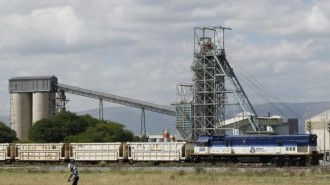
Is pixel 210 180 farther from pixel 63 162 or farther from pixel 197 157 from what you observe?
pixel 63 162

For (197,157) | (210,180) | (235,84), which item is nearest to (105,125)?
(235,84)

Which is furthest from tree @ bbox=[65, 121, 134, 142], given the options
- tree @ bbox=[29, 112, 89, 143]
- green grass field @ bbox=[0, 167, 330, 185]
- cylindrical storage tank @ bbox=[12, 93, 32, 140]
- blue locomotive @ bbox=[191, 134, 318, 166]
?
green grass field @ bbox=[0, 167, 330, 185]

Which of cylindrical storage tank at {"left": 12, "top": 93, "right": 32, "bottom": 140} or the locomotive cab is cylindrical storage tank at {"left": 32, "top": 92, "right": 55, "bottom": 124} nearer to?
cylindrical storage tank at {"left": 12, "top": 93, "right": 32, "bottom": 140}

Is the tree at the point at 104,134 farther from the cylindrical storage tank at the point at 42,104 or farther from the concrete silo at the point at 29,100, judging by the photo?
the concrete silo at the point at 29,100

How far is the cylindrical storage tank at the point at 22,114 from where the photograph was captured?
6029 inches

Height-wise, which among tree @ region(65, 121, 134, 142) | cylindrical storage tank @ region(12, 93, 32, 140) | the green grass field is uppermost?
cylindrical storage tank @ region(12, 93, 32, 140)

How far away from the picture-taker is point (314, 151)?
6725 centimetres

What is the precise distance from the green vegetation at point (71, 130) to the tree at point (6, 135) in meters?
4.72

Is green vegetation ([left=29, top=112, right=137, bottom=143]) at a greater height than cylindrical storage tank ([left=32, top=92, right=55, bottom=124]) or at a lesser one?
lesser

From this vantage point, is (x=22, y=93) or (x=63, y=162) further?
(x=22, y=93)

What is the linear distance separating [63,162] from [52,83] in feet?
243

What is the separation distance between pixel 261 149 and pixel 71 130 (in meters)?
76.1

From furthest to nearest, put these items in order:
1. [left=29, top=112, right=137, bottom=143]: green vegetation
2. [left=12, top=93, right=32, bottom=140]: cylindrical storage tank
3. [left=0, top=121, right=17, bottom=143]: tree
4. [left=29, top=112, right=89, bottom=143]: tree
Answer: [left=12, top=93, right=32, bottom=140]: cylindrical storage tank < [left=0, top=121, right=17, bottom=143]: tree < [left=29, top=112, right=89, bottom=143]: tree < [left=29, top=112, right=137, bottom=143]: green vegetation

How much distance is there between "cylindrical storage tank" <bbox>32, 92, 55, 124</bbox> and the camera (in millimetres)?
148375
